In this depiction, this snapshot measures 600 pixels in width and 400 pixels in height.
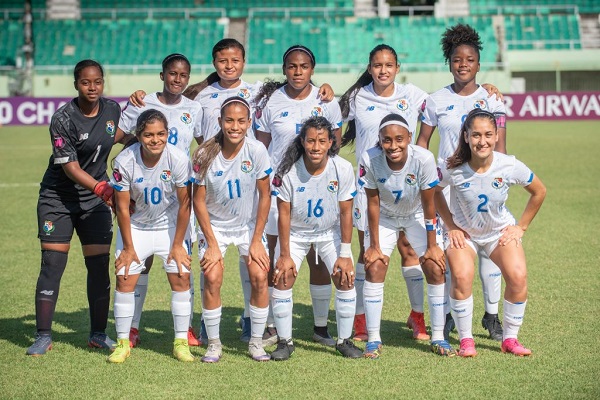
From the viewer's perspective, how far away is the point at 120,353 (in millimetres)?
6207

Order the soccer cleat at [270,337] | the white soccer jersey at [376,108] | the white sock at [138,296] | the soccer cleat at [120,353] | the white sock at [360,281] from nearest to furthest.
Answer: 1. the soccer cleat at [120,353]
2. the soccer cleat at [270,337]
3. the white sock at [138,296]
4. the white soccer jersey at [376,108]
5. the white sock at [360,281]

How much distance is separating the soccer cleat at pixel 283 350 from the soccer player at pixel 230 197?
Answer: 0.07m

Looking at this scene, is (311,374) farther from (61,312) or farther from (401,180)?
(61,312)

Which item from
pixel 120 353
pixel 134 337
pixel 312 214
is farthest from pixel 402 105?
pixel 120 353

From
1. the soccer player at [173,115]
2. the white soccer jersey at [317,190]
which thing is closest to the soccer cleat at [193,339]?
the soccer player at [173,115]

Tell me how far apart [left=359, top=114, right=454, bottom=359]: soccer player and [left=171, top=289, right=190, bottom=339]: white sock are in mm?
1327

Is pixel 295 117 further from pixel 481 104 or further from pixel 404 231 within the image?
pixel 481 104

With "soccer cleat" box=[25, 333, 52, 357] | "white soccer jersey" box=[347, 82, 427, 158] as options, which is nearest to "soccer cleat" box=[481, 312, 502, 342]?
"white soccer jersey" box=[347, 82, 427, 158]

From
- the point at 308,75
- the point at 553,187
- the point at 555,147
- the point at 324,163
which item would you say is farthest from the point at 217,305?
the point at 555,147

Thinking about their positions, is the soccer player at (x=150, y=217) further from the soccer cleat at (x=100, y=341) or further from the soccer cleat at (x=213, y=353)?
the soccer cleat at (x=100, y=341)

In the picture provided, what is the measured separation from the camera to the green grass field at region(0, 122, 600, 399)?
552 centimetres

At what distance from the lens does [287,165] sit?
6.31 metres

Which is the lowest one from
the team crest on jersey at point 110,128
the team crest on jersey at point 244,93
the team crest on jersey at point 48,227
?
the team crest on jersey at point 48,227

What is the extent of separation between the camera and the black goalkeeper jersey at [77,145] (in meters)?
6.38
